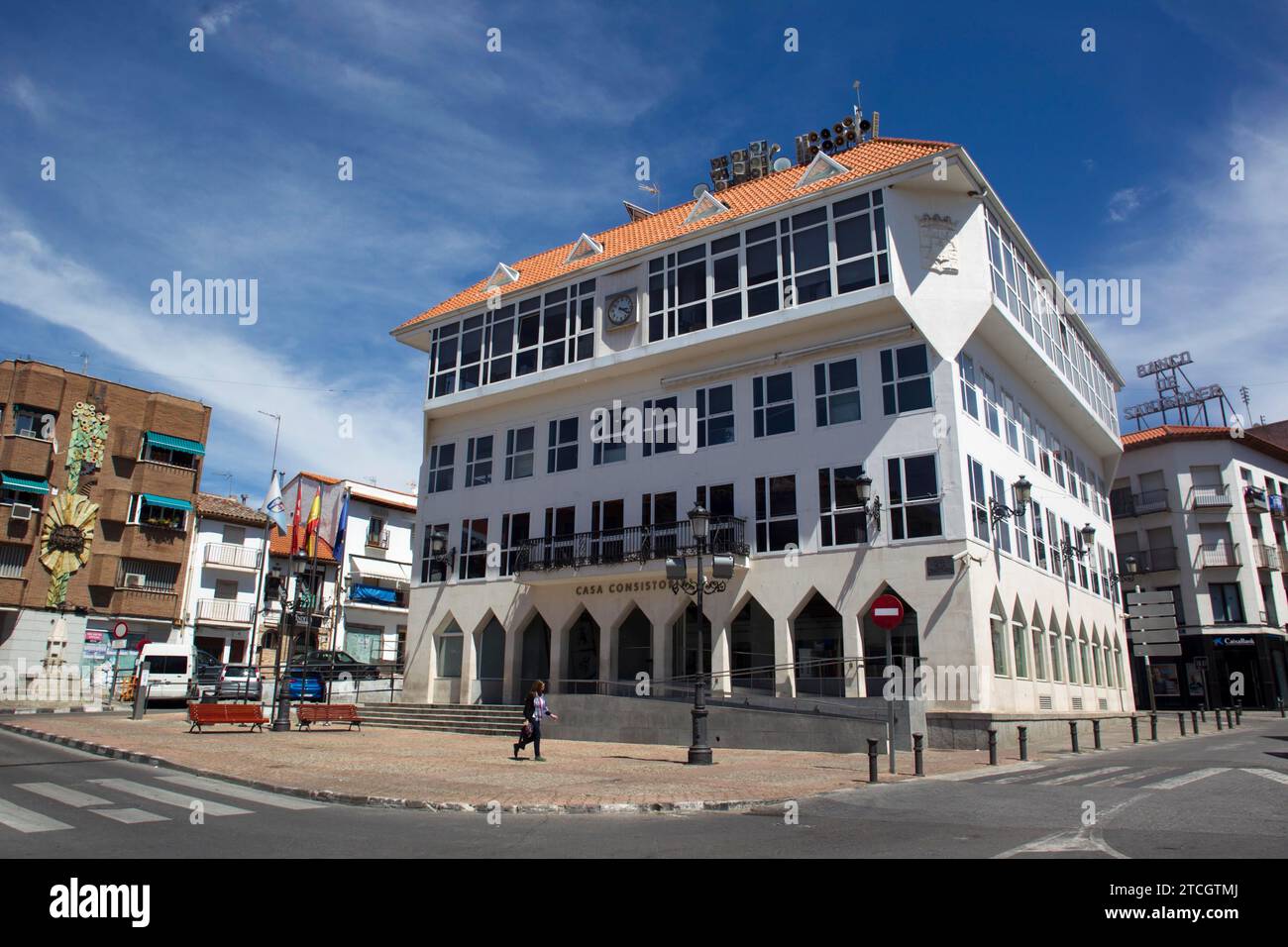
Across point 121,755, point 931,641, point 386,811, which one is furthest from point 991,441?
point 121,755

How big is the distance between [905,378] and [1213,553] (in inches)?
1367

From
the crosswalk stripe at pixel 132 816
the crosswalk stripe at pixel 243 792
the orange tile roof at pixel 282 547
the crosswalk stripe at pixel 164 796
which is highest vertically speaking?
the orange tile roof at pixel 282 547

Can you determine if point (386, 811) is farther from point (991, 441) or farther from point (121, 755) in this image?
point (991, 441)

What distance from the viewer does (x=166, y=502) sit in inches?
1746

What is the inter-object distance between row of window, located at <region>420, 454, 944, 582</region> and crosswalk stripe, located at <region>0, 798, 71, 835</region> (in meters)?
19.0

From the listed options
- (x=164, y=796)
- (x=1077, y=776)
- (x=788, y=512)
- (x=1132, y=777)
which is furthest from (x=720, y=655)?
(x=164, y=796)

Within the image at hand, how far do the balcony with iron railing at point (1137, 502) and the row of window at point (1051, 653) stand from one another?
53.6 feet

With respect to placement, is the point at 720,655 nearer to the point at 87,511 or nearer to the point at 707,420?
the point at 707,420

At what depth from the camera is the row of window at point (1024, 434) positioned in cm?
2570

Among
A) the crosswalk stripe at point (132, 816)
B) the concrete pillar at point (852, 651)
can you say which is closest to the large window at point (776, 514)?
the concrete pillar at point (852, 651)

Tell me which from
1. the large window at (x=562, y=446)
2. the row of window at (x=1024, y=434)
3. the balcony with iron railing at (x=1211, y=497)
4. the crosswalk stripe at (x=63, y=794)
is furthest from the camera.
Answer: the balcony with iron railing at (x=1211, y=497)

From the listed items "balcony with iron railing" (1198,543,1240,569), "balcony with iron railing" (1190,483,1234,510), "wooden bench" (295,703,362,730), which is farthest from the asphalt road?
"balcony with iron railing" (1190,483,1234,510)

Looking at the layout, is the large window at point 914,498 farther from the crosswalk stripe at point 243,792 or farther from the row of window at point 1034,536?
the crosswalk stripe at point 243,792

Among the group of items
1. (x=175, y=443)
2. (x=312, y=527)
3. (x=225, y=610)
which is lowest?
(x=225, y=610)
